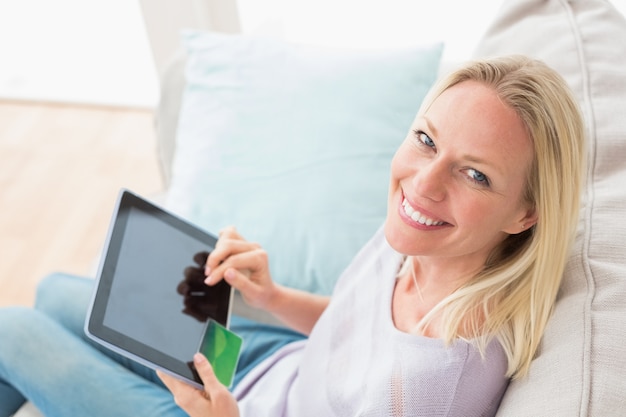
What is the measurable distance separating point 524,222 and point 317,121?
64cm

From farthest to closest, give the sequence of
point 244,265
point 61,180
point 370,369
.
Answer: point 61,180, point 244,265, point 370,369

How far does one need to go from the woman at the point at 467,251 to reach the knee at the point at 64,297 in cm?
40

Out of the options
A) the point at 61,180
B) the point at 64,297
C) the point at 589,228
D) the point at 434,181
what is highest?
the point at 434,181

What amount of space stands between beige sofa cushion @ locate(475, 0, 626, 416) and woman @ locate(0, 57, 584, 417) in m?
0.04

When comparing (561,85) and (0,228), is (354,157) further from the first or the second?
(0,228)

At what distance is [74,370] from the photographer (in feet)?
4.08

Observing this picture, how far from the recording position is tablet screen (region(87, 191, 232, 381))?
3.59 feet

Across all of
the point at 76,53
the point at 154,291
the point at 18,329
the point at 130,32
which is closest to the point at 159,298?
the point at 154,291

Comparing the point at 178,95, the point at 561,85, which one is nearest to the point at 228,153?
the point at 178,95

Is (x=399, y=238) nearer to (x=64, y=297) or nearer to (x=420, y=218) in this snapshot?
(x=420, y=218)

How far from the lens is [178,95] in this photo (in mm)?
1745

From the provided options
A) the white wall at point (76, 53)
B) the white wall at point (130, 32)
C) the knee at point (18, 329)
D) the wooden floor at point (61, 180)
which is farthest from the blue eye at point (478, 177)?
the white wall at point (76, 53)

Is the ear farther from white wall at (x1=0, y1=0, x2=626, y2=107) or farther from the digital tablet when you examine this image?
white wall at (x1=0, y1=0, x2=626, y2=107)

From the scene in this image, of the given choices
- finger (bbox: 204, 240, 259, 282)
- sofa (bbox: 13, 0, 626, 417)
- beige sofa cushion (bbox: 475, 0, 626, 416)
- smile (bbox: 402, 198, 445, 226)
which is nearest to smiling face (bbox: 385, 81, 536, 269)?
smile (bbox: 402, 198, 445, 226)
